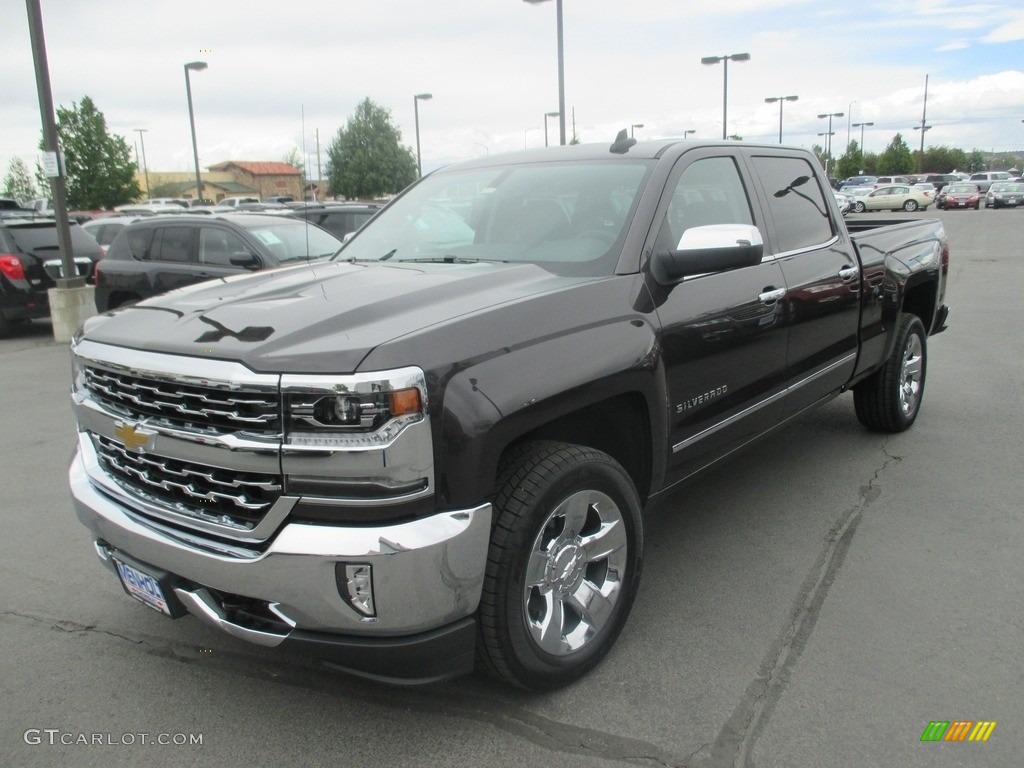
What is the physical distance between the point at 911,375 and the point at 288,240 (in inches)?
251

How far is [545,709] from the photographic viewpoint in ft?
9.32

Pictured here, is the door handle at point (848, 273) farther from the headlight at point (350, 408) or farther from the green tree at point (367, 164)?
the green tree at point (367, 164)

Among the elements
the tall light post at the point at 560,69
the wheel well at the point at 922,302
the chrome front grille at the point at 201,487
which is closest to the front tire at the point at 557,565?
the chrome front grille at the point at 201,487

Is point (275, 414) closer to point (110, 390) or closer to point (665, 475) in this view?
point (110, 390)

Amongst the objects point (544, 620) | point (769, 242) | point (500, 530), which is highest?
point (769, 242)

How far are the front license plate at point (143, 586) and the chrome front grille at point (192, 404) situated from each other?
0.50 m

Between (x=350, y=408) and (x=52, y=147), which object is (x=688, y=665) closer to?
(x=350, y=408)

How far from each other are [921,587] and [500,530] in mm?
2077

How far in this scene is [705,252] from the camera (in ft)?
10.4

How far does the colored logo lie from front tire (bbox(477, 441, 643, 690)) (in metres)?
1.03

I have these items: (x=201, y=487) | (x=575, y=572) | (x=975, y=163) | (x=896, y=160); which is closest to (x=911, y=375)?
(x=575, y=572)

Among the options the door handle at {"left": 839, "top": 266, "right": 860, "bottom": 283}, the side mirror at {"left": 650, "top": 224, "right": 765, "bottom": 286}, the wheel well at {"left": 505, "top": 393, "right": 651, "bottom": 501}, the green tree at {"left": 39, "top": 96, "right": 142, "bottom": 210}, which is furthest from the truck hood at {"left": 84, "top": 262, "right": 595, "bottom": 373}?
the green tree at {"left": 39, "top": 96, "right": 142, "bottom": 210}

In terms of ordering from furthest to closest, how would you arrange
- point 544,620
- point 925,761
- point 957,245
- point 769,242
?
point 957,245, point 769,242, point 544,620, point 925,761

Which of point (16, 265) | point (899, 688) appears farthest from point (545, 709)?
point (16, 265)
